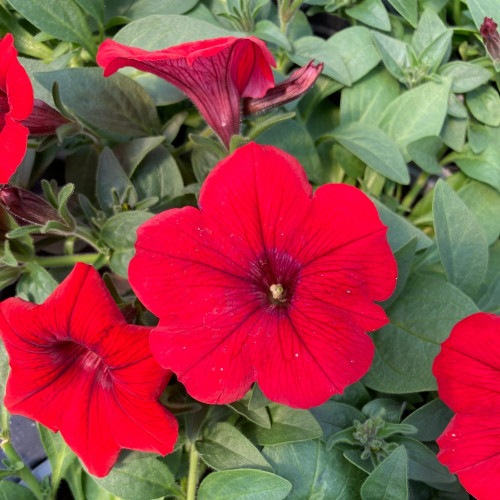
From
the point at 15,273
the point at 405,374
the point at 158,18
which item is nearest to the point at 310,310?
the point at 405,374

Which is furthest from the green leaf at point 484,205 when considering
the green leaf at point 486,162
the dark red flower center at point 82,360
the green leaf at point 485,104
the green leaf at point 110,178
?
the dark red flower center at point 82,360

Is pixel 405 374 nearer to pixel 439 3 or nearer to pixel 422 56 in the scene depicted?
pixel 422 56

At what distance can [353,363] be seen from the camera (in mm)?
689

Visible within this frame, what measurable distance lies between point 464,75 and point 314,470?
84cm

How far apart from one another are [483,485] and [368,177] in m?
0.67

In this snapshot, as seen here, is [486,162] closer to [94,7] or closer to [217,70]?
[217,70]

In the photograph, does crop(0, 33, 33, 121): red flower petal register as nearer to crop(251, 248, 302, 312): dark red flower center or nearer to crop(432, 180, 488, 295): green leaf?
crop(251, 248, 302, 312): dark red flower center

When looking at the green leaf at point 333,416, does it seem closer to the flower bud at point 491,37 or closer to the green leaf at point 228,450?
the green leaf at point 228,450

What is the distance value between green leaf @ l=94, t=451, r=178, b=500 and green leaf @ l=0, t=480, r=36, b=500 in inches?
7.2

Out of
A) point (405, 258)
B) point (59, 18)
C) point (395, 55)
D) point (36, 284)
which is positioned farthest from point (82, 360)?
point (395, 55)

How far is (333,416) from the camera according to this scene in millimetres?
924

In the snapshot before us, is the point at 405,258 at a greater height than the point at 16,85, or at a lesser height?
lesser

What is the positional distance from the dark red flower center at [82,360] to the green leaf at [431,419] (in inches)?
19.0

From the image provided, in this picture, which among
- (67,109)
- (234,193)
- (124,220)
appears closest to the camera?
(234,193)
